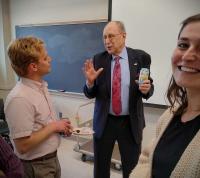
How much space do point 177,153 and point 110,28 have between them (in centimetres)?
145

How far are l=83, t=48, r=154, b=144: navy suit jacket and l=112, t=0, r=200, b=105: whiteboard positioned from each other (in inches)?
28.0

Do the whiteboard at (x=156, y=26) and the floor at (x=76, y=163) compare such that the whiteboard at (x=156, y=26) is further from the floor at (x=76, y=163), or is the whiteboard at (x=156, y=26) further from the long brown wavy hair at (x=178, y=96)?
the long brown wavy hair at (x=178, y=96)

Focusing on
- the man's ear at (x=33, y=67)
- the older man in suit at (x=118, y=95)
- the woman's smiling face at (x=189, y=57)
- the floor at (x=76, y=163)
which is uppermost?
the woman's smiling face at (x=189, y=57)

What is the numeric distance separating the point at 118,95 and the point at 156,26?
1133 millimetres

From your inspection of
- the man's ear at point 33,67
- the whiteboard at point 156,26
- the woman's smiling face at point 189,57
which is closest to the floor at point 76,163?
the whiteboard at point 156,26

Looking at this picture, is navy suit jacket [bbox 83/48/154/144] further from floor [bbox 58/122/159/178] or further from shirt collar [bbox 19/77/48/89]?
floor [bbox 58/122/159/178]

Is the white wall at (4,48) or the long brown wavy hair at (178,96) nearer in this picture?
the long brown wavy hair at (178,96)

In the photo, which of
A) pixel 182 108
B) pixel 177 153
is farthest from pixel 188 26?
pixel 177 153

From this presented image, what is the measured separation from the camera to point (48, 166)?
1.39 meters

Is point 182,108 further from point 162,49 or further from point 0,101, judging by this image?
point 0,101

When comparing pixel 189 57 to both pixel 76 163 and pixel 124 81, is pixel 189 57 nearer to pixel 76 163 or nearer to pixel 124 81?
pixel 124 81

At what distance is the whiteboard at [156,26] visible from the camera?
8.54 feet

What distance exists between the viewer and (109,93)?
208cm

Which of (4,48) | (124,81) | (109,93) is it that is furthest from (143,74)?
(4,48)
